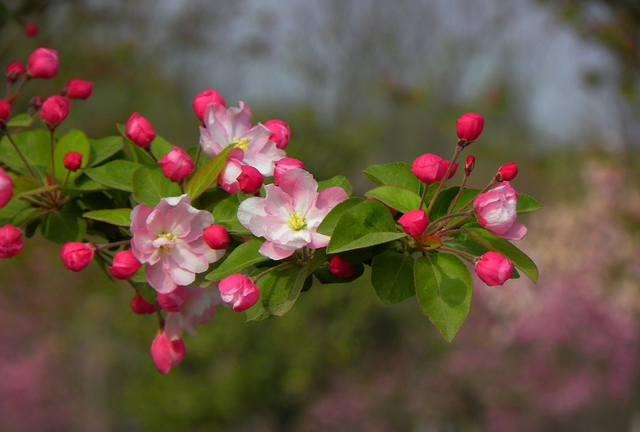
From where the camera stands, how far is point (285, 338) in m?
5.67

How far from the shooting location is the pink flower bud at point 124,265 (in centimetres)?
73

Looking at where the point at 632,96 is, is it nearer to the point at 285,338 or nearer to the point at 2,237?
the point at 285,338

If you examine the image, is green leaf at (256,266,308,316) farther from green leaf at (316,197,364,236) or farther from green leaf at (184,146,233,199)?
green leaf at (184,146,233,199)

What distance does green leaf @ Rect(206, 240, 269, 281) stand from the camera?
0.75m

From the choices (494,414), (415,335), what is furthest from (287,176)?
(494,414)

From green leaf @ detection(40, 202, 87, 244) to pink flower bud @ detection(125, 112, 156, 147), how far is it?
0.59 ft

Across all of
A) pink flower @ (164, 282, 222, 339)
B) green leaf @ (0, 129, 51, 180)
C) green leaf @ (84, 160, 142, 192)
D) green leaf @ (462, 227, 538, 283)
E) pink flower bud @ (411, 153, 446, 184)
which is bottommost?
pink flower @ (164, 282, 222, 339)

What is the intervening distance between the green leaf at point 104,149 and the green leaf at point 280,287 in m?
0.40

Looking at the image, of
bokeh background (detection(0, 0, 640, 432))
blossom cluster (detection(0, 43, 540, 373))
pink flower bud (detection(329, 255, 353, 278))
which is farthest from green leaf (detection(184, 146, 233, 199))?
bokeh background (detection(0, 0, 640, 432))

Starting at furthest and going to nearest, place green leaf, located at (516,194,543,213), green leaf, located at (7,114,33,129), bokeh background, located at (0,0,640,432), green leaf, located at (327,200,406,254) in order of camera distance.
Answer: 1. bokeh background, located at (0,0,640,432)
2. green leaf, located at (7,114,33,129)
3. green leaf, located at (516,194,543,213)
4. green leaf, located at (327,200,406,254)

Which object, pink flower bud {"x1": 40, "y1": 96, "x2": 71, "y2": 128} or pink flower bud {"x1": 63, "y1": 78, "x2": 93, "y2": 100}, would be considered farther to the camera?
pink flower bud {"x1": 63, "y1": 78, "x2": 93, "y2": 100}

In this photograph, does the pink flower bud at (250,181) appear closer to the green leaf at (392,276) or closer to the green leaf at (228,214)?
the green leaf at (228,214)

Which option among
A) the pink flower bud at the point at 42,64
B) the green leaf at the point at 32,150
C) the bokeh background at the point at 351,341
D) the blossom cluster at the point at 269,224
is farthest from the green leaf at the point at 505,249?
the bokeh background at the point at 351,341

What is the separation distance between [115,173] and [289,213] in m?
0.36
